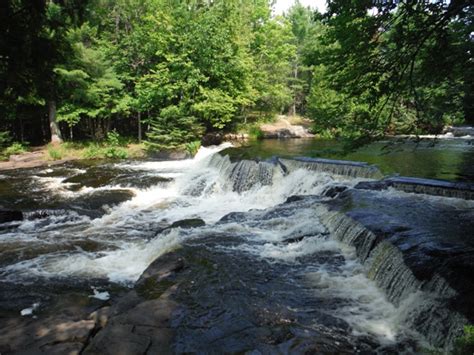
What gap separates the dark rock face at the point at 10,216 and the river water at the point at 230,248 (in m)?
0.19

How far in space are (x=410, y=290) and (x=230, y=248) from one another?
3.63 metres

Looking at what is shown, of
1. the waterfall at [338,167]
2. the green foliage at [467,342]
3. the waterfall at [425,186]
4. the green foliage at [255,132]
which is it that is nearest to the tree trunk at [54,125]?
the green foliage at [255,132]

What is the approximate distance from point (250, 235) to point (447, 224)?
4156 millimetres

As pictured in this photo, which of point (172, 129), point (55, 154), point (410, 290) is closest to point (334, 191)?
point (410, 290)

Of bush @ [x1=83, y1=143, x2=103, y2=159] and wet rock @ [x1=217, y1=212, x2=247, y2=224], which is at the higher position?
bush @ [x1=83, y1=143, x2=103, y2=159]

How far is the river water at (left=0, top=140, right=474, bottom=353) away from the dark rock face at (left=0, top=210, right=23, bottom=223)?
0.19 metres

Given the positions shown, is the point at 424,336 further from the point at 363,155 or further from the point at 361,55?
the point at 363,155

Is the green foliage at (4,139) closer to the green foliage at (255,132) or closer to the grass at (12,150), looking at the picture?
the grass at (12,150)

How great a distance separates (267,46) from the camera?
29.0 meters

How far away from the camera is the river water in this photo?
481 cm

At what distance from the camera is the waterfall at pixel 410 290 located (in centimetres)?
433

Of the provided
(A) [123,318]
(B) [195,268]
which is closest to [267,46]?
(B) [195,268]

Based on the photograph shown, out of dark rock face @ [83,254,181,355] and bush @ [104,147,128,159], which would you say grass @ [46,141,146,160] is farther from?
dark rock face @ [83,254,181,355]

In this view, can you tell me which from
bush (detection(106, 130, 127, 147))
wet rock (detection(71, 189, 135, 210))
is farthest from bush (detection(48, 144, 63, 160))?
wet rock (detection(71, 189, 135, 210))
